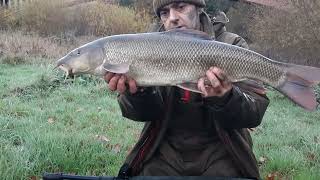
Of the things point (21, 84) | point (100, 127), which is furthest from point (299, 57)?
point (100, 127)

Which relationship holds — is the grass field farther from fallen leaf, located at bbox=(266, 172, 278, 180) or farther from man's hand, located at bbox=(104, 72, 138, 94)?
man's hand, located at bbox=(104, 72, 138, 94)

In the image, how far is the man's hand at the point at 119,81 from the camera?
325cm

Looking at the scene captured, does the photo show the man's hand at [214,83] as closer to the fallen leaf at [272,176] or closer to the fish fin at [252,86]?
the fish fin at [252,86]

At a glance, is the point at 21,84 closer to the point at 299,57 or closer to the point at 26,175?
the point at 26,175

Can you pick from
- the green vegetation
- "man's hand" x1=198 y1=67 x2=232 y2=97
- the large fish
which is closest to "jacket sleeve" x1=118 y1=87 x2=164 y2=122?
the large fish

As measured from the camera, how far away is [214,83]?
3.19 metres

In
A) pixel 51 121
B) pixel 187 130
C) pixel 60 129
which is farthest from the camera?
pixel 51 121

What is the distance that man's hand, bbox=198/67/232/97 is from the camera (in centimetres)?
319

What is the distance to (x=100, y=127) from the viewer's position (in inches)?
275

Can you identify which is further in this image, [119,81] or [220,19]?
[220,19]

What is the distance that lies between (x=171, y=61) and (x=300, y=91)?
0.81 m

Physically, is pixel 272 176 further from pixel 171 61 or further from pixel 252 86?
pixel 171 61

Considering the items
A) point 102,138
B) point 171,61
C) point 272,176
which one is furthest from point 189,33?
point 102,138

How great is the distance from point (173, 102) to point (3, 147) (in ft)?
7.96
